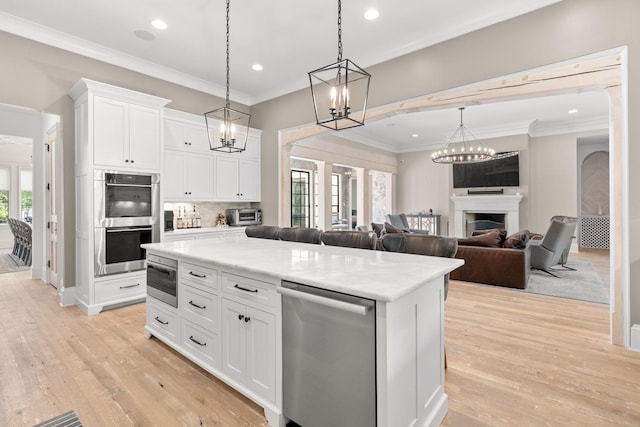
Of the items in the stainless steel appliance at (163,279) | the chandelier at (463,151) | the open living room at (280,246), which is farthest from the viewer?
the chandelier at (463,151)

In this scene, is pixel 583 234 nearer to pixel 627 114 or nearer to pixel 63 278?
pixel 627 114

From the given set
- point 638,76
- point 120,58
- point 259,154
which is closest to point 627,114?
point 638,76

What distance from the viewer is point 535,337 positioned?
294 cm

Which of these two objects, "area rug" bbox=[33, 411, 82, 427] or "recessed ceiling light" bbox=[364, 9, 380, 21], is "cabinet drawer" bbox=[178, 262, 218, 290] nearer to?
"area rug" bbox=[33, 411, 82, 427]

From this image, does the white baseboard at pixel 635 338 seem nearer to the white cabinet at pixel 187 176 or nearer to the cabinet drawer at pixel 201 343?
the cabinet drawer at pixel 201 343

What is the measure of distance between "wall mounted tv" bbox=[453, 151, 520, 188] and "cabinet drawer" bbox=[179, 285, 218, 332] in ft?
26.3

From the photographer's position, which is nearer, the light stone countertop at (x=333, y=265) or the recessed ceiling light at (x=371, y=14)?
the light stone countertop at (x=333, y=265)

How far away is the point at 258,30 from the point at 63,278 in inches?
156

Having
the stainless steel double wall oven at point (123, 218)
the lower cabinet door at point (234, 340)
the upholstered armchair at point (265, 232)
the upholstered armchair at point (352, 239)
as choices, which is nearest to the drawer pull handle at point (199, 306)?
the lower cabinet door at point (234, 340)

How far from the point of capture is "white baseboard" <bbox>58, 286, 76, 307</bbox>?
3951mm

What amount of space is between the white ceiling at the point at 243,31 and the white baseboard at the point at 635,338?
10.0ft

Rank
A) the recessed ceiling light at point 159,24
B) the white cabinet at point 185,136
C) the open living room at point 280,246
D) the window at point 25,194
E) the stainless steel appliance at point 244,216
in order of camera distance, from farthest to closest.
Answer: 1. the window at point 25,194
2. the stainless steel appliance at point 244,216
3. the white cabinet at point 185,136
4. the recessed ceiling light at point 159,24
5. the open living room at point 280,246

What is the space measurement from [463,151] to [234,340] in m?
7.25

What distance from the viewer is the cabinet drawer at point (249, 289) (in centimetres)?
177
